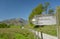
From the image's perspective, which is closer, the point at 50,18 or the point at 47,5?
the point at 50,18

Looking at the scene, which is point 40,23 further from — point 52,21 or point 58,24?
point 58,24

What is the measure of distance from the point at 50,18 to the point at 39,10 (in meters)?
38.9

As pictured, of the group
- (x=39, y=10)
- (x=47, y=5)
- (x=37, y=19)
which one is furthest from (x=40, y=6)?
(x=37, y=19)

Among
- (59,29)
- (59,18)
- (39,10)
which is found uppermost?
(39,10)

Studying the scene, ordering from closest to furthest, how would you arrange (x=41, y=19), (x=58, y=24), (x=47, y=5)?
(x=58, y=24)
(x=41, y=19)
(x=47, y=5)

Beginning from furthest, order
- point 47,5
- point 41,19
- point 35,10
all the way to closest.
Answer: point 47,5 → point 35,10 → point 41,19

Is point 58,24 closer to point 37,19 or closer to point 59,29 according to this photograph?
point 59,29

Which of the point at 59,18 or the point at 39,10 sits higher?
the point at 39,10

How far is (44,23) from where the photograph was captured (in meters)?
2.52

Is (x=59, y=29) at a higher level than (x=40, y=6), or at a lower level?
lower

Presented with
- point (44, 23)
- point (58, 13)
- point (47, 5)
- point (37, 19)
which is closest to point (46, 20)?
point (44, 23)

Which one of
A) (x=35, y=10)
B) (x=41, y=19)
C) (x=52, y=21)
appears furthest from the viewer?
(x=35, y=10)

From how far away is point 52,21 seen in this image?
2391 mm

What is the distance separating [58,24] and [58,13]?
0.14 metres
